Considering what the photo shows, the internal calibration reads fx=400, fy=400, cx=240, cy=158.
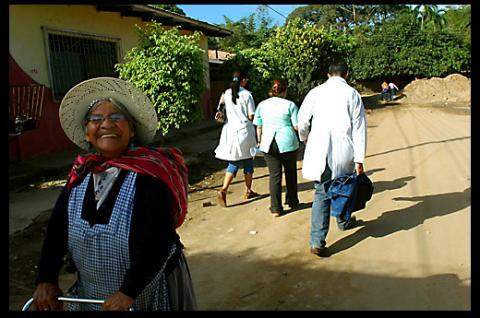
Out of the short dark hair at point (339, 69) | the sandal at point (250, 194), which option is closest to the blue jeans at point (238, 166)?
the sandal at point (250, 194)

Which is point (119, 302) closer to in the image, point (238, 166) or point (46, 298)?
point (46, 298)

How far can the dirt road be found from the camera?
3008mm

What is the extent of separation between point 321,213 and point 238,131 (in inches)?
Result: 78.0

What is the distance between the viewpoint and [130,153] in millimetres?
1796

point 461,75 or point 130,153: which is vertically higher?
point 461,75

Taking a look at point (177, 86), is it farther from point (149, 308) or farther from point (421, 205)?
point (149, 308)

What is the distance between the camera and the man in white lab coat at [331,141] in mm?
3676

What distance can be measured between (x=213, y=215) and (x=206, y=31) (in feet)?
30.6

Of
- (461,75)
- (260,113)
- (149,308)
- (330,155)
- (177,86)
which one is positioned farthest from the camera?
(461,75)

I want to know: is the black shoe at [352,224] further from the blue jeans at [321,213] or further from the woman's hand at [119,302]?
the woman's hand at [119,302]

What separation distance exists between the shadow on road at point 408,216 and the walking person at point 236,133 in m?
1.79

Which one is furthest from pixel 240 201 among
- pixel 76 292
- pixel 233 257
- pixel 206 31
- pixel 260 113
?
pixel 206 31

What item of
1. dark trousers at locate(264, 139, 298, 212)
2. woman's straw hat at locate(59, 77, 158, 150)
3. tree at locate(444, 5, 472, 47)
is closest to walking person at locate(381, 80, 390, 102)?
tree at locate(444, 5, 472, 47)

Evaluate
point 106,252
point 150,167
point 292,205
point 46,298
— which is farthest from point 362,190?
point 46,298
